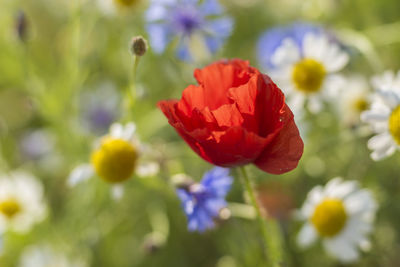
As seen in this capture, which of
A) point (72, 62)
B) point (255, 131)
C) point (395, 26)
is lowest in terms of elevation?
point (255, 131)

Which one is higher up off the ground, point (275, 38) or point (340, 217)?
point (275, 38)

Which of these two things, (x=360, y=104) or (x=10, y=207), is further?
(x=10, y=207)

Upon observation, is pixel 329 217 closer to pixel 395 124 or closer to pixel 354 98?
pixel 395 124

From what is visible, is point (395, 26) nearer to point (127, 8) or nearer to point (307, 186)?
point (307, 186)

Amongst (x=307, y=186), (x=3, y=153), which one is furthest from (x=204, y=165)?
(x=3, y=153)

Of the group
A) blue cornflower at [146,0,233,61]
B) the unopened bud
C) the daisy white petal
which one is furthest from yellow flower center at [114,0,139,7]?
the daisy white petal

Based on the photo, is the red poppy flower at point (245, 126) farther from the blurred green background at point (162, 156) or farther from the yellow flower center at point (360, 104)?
the yellow flower center at point (360, 104)

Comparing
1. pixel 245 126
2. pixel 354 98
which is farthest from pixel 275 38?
pixel 245 126
